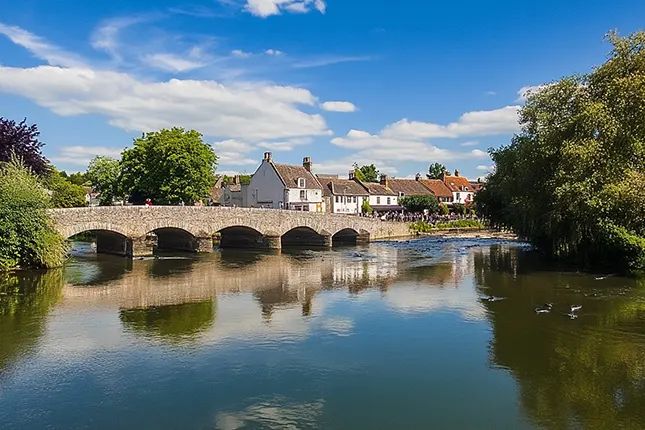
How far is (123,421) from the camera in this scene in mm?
9633

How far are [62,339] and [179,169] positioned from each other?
3787cm

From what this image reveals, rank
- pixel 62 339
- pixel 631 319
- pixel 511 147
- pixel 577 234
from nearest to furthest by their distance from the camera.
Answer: pixel 62 339
pixel 631 319
pixel 577 234
pixel 511 147

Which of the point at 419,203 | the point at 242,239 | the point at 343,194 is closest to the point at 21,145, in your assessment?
the point at 242,239

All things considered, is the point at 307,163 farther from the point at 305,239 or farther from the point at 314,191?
the point at 305,239

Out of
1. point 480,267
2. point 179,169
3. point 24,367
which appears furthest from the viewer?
point 179,169

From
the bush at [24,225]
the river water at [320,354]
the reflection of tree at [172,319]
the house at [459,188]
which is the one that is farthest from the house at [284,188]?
the reflection of tree at [172,319]

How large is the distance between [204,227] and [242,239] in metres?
7.95

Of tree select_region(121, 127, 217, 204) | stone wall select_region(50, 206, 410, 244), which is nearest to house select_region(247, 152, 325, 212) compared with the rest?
tree select_region(121, 127, 217, 204)

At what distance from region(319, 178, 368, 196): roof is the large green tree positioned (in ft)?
134

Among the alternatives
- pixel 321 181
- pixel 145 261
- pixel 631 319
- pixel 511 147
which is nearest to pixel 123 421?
pixel 631 319

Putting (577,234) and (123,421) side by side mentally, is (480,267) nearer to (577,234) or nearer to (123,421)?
(577,234)

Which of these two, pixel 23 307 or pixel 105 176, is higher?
pixel 105 176

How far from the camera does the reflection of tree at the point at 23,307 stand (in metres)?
14.4

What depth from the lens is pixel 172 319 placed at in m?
17.7
